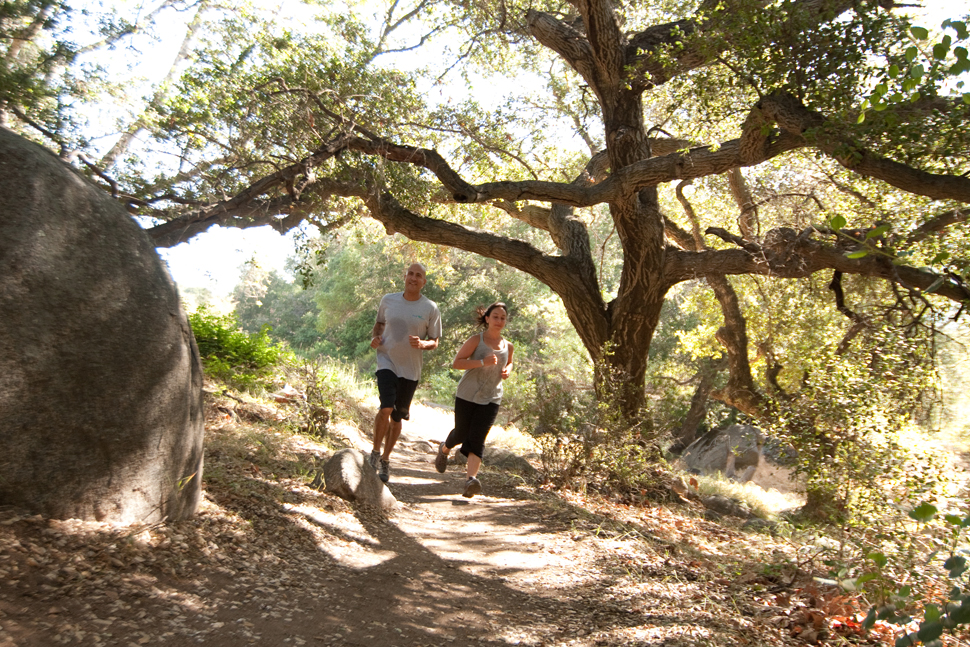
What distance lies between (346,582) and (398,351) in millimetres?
2367

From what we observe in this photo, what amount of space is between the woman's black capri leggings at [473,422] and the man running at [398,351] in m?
0.63

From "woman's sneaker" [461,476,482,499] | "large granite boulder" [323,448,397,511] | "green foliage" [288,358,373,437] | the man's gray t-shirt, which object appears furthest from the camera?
"green foliage" [288,358,373,437]

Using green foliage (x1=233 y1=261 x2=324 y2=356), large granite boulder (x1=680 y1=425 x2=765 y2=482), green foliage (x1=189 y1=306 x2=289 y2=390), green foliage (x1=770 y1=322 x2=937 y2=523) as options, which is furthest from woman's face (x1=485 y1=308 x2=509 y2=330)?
green foliage (x1=233 y1=261 x2=324 y2=356)

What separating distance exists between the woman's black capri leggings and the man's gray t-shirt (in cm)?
67

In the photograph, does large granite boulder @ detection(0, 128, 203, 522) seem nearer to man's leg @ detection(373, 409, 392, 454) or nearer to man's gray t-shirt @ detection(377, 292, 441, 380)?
man's leg @ detection(373, 409, 392, 454)

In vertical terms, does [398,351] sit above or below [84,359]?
above

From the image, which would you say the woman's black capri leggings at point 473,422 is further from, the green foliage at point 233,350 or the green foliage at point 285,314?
the green foliage at point 285,314

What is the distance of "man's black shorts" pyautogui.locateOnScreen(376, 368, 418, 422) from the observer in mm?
5609

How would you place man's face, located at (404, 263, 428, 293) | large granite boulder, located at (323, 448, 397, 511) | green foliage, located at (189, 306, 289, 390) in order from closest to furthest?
large granite boulder, located at (323, 448, 397, 511) → man's face, located at (404, 263, 428, 293) → green foliage, located at (189, 306, 289, 390)

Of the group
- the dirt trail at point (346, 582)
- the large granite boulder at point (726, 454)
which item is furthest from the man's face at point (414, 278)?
the large granite boulder at point (726, 454)

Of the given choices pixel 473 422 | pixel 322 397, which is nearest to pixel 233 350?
pixel 322 397

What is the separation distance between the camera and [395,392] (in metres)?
5.71

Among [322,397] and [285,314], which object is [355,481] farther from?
[285,314]

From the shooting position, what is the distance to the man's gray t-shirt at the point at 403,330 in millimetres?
5719
